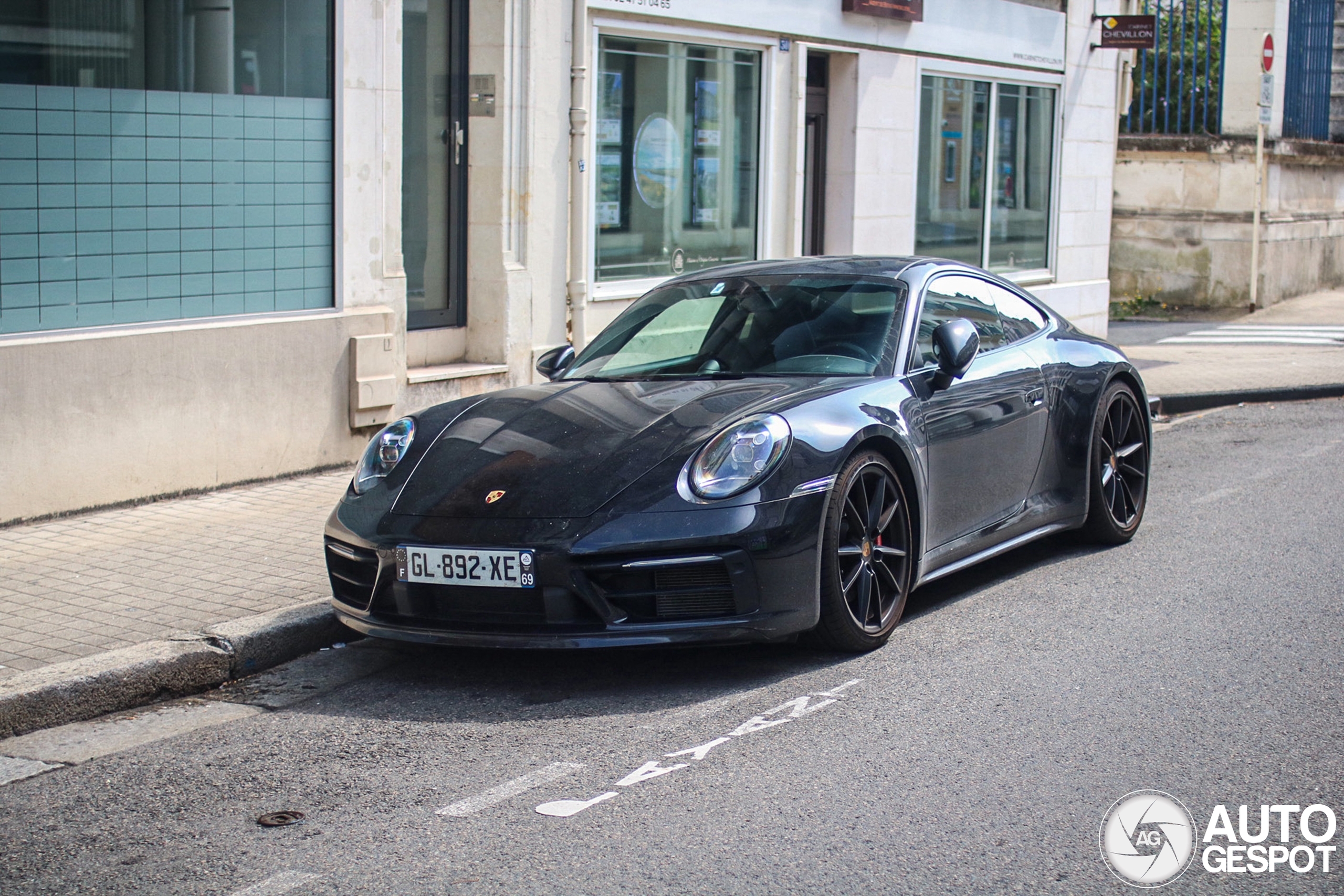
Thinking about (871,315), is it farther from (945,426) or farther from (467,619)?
(467,619)

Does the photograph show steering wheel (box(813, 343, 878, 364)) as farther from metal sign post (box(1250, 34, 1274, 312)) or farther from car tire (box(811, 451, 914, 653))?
metal sign post (box(1250, 34, 1274, 312))

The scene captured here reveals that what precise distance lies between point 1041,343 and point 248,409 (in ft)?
14.2

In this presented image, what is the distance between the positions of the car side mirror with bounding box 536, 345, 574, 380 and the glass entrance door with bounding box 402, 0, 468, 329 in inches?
147

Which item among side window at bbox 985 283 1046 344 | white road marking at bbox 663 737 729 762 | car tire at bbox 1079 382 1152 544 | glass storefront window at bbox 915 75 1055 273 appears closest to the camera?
white road marking at bbox 663 737 729 762

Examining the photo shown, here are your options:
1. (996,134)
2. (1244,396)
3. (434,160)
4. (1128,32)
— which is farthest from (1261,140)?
(434,160)

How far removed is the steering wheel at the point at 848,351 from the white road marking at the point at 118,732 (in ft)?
8.29

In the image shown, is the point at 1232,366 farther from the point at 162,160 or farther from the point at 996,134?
the point at 162,160

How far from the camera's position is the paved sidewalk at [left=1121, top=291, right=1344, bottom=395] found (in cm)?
1361

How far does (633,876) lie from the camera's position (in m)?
3.61

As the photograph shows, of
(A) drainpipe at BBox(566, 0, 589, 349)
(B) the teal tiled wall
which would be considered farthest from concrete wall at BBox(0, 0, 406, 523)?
(A) drainpipe at BBox(566, 0, 589, 349)

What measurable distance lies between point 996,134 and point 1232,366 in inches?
144

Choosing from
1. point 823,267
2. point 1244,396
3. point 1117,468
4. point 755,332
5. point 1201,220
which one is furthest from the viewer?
point 1201,220

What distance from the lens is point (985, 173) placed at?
54.6 feet

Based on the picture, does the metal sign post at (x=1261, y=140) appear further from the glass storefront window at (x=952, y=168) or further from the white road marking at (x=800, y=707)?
the white road marking at (x=800, y=707)
